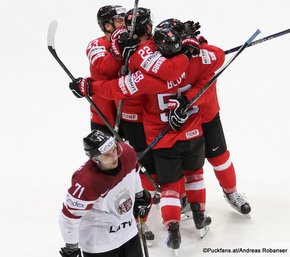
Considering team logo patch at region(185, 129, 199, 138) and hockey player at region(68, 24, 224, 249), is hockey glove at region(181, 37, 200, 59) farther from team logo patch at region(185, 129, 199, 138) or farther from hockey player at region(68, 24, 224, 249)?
team logo patch at region(185, 129, 199, 138)

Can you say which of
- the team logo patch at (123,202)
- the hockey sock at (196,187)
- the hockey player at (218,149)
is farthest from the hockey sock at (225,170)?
the team logo patch at (123,202)

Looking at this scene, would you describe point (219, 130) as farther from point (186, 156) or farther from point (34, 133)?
point (34, 133)

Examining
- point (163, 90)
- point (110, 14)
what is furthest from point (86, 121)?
point (163, 90)

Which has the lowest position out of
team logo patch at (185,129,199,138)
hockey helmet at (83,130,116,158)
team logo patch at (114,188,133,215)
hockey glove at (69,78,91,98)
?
team logo patch at (185,129,199,138)

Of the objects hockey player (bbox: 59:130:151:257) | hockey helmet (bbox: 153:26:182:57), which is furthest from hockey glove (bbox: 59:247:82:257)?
hockey helmet (bbox: 153:26:182:57)

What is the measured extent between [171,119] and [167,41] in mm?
439

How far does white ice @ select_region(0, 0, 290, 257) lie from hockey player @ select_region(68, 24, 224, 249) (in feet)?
1.13

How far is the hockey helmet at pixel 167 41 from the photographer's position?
10.1ft

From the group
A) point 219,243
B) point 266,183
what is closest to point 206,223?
point 219,243

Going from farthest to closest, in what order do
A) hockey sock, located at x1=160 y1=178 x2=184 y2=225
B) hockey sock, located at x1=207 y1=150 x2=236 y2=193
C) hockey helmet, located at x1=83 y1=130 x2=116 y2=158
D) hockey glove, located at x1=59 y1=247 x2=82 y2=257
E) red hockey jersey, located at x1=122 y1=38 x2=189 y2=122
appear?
1. hockey sock, located at x1=207 y1=150 x2=236 y2=193
2. hockey sock, located at x1=160 y1=178 x2=184 y2=225
3. red hockey jersey, located at x1=122 y1=38 x2=189 y2=122
4. hockey glove, located at x1=59 y1=247 x2=82 y2=257
5. hockey helmet, located at x1=83 y1=130 x2=116 y2=158

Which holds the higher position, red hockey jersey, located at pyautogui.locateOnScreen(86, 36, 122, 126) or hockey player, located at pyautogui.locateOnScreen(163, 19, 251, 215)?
red hockey jersey, located at pyautogui.locateOnScreen(86, 36, 122, 126)

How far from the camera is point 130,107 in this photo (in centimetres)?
358

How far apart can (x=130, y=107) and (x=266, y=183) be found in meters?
1.20

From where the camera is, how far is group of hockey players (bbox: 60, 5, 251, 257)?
2594mm
